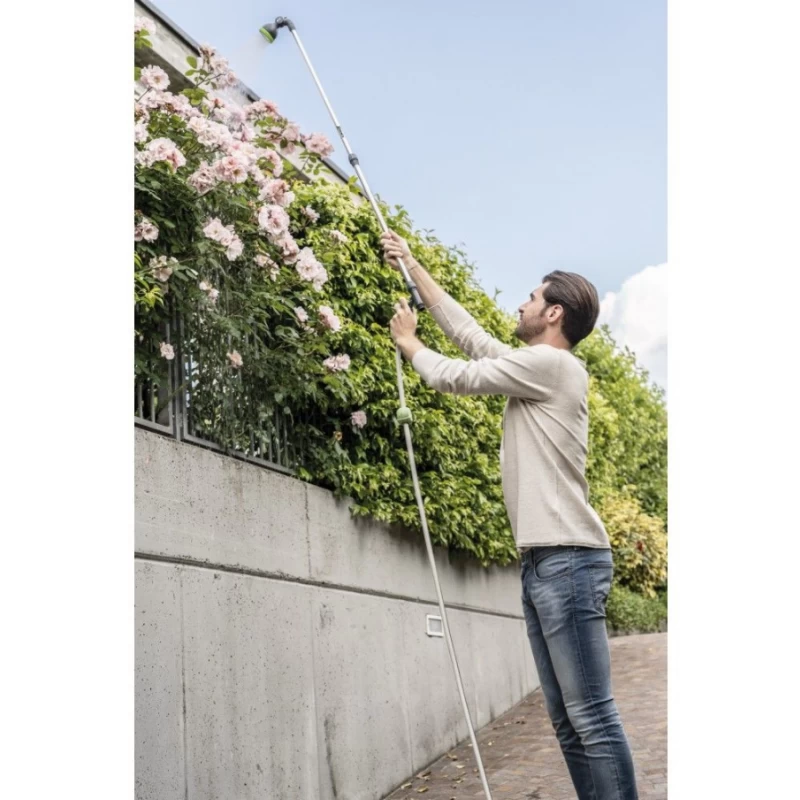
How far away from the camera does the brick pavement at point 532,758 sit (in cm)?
504

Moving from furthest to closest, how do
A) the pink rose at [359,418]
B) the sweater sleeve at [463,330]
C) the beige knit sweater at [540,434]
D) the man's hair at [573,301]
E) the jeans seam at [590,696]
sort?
1. the pink rose at [359,418]
2. the sweater sleeve at [463,330]
3. the man's hair at [573,301]
4. the beige knit sweater at [540,434]
5. the jeans seam at [590,696]

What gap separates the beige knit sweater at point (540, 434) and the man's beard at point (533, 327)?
15 centimetres

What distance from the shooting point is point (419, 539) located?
226 inches

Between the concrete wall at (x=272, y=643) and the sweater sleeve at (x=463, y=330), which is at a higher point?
the sweater sleeve at (x=463, y=330)

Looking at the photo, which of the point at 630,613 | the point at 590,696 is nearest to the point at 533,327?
the point at 590,696

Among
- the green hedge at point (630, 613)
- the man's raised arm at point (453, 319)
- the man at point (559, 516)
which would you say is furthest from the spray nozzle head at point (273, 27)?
the green hedge at point (630, 613)

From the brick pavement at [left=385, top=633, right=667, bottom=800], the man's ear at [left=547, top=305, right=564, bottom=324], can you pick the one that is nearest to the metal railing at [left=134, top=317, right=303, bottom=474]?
the man's ear at [left=547, top=305, right=564, bottom=324]

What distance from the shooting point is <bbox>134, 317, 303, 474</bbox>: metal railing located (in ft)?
12.5

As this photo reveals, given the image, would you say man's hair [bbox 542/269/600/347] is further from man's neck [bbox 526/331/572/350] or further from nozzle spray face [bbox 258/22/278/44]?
nozzle spray face [bbox 258/22/278/44]

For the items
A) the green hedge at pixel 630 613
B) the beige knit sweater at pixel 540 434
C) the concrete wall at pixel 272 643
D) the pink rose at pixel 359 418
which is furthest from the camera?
the green hedge at pixel 630 613

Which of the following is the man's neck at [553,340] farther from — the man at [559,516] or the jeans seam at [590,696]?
the jeans seam at [590,696]

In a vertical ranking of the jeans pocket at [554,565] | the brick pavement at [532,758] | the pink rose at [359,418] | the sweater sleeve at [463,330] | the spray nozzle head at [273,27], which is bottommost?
the brick pavement at [532,758]

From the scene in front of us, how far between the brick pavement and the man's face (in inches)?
95.1
